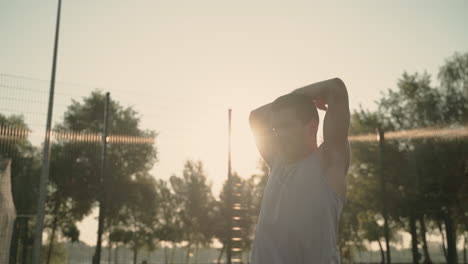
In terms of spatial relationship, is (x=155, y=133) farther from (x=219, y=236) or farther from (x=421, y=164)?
(x=219, y=236)

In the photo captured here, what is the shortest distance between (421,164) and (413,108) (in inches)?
279

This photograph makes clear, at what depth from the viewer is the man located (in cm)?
172

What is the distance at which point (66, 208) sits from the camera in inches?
886

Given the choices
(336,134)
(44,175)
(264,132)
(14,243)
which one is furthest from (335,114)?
(14,243)

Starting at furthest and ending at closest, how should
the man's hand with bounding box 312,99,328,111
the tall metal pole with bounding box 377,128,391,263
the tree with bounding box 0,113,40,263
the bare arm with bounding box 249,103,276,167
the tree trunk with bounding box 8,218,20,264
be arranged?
the tall metal pole with bounding box 377,128,391,263
the tree trunk with bounding box 8,218,20,264
the tree with bounding box 0,113,40,263
the bare arm with bounding box 249,103,276,167
the man's hand with bounding box 312,99,328,111

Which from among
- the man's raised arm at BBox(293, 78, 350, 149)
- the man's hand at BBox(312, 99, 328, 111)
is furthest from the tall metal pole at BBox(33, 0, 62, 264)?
the man's raised arm at BBox(293, 78, 350, 149)

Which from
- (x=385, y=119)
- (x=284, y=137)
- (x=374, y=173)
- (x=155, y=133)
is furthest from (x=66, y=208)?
(x=284, y=137)

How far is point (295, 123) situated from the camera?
185cm

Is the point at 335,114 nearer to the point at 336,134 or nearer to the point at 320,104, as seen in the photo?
the point at 336,134

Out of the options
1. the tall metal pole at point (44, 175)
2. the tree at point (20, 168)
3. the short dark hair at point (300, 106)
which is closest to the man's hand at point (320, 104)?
the short dark hair at point (300, 106)

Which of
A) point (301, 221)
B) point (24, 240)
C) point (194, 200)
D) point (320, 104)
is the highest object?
point (320, 104)

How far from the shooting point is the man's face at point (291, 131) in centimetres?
185

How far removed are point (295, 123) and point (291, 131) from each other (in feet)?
0.16

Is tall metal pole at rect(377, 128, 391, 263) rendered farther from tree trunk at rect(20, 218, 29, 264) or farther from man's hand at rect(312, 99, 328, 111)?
man's hand at rect(312, 99, 328, 111)
